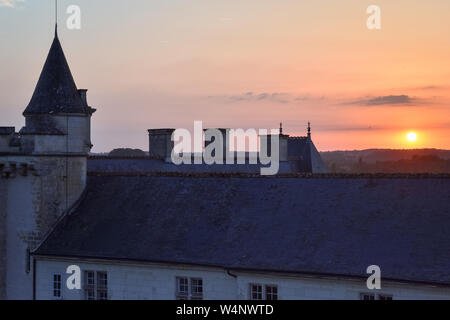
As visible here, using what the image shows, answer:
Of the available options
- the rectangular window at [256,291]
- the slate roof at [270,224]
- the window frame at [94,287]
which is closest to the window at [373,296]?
the slate roof at [270,224]

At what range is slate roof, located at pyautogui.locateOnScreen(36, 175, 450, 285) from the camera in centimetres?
2275

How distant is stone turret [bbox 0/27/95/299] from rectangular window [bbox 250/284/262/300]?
8890mm

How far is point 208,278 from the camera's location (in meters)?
24.9

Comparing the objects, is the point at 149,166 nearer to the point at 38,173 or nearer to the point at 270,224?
the point at 38,173

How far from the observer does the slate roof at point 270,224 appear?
74.6 feet

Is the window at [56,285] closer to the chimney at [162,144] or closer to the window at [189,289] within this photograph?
the window at [189,289]

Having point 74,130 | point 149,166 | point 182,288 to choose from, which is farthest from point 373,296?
point 149,166

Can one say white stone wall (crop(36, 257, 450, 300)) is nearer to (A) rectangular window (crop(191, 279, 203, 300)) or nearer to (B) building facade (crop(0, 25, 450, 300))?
(B) building facade (crop(0, 25, 450, 300))

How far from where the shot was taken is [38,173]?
2859cm

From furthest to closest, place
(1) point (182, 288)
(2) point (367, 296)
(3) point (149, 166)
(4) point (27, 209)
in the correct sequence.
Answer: (3) point (149, 166) < (4) point (27, 209) < (1) point (182, 288) < (2) point (367, 296)

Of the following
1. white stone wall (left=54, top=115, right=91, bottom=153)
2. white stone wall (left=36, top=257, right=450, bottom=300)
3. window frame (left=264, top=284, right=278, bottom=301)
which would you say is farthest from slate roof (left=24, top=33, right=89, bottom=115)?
window frame (left=264, top=284, right=278, bottom=301)

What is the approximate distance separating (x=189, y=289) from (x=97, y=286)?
377cm

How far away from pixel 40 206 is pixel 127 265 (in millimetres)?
4649
